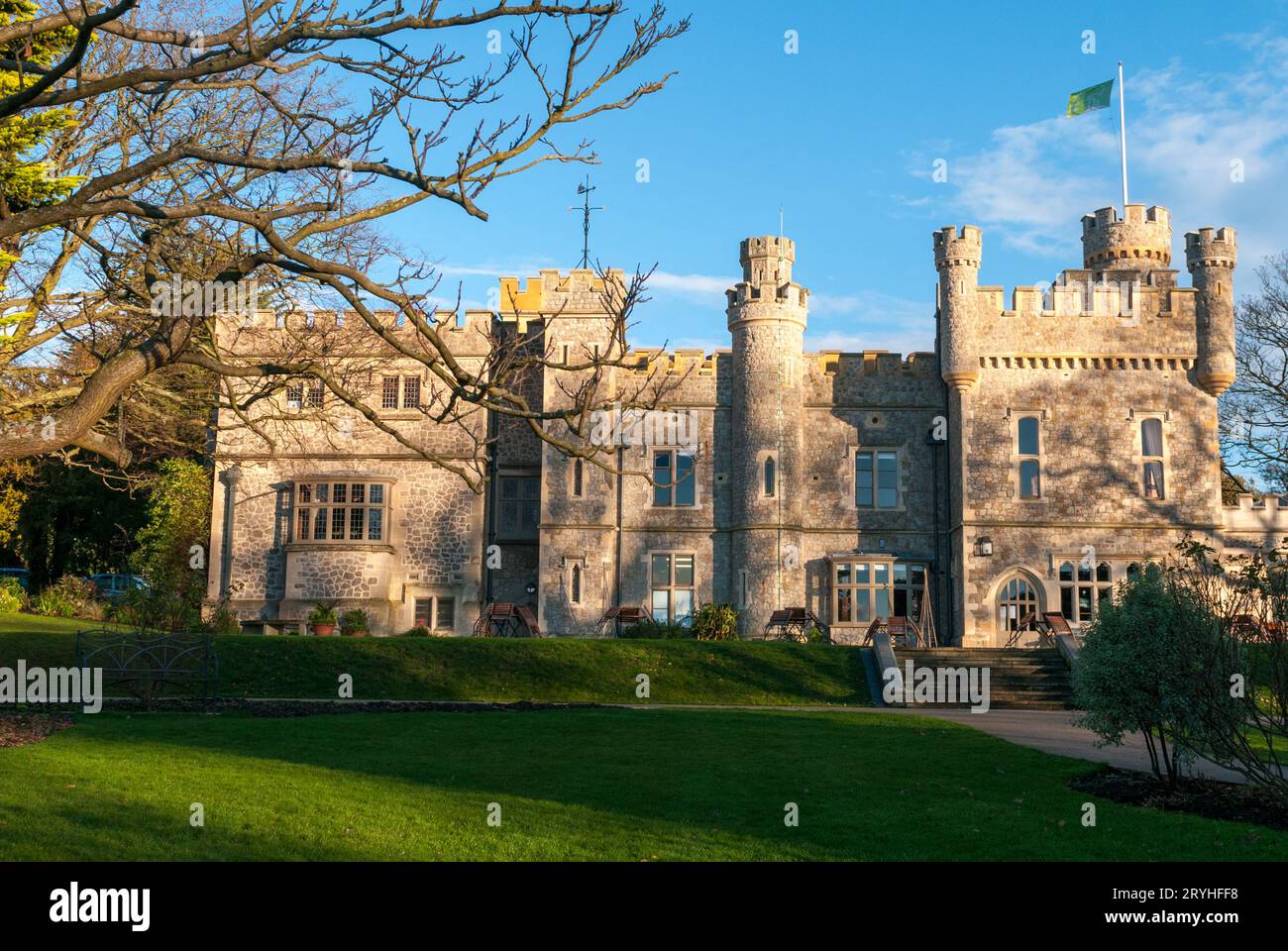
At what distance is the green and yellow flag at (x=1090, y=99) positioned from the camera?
3503cm

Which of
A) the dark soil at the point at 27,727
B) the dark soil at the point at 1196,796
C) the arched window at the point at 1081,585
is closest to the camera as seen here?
the dark soil at the point at 1196,796

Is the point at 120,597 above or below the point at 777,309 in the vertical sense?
below

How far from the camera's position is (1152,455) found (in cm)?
3161

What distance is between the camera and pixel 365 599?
31.4 m

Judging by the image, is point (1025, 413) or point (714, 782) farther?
point (1025, 413)

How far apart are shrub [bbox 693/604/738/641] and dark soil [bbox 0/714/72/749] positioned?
16.1 meters

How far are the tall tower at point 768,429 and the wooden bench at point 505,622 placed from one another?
17.2 ft

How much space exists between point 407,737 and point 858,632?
61.0 feet

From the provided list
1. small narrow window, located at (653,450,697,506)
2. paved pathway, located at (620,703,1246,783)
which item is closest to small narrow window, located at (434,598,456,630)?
small narrow window, located at (653,450,697,506)

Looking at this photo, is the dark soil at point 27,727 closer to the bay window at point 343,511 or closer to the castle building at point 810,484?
the castle building at point 810,484

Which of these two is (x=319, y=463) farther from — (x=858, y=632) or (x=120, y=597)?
(x=858, y=632)

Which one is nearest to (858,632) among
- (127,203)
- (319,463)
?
(319,463)

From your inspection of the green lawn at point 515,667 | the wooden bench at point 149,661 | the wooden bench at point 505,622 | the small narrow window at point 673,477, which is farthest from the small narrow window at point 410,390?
the wooden bench at point 149,661

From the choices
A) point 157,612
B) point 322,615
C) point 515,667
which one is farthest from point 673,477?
point 157,612
